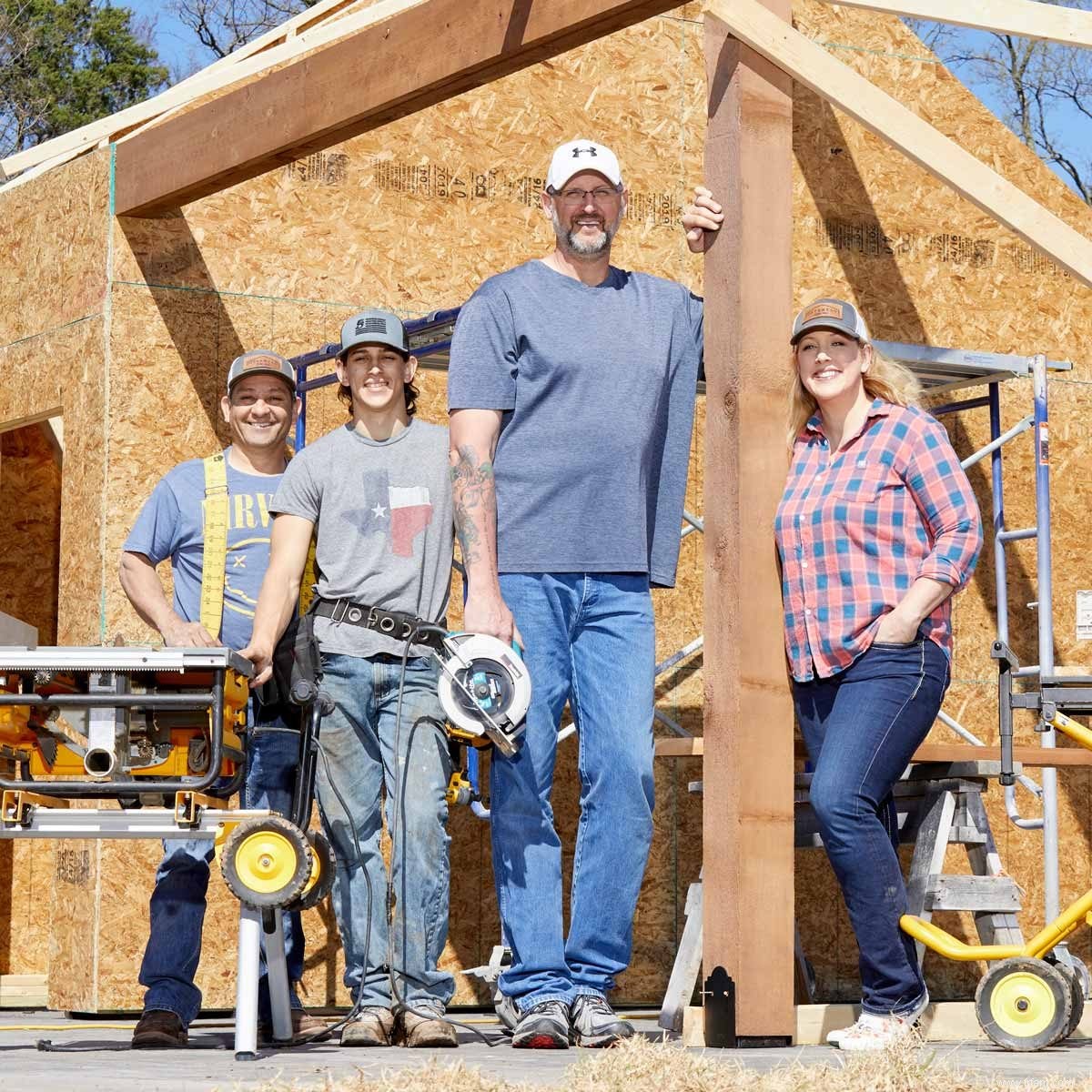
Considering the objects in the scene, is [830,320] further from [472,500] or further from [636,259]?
[636,259]

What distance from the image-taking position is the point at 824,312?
4289 mm

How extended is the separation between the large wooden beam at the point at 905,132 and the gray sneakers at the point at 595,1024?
6.49ft

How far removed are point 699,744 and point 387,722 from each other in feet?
4.64

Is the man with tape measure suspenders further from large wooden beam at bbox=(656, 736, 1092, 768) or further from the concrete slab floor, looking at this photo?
large wooden beam at bbox=(656, 736, 1092, 768)

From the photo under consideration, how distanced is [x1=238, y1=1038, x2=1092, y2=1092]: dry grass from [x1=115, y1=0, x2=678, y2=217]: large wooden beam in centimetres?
263

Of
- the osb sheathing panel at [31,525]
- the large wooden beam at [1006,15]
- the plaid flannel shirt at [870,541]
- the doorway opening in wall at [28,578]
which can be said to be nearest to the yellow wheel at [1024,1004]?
the plaid flannel shirt at [870,541]

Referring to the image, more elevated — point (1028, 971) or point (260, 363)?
point (260, 363)

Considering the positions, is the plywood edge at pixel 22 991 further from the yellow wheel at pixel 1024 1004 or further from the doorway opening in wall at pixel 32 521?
the yellow wheel at pixel 1024 1004

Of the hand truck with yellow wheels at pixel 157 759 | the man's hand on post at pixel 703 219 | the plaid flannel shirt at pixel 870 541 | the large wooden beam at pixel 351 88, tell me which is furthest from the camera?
the large wooden beam at pixel 351 88

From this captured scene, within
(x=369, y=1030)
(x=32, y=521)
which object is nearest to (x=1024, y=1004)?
(x=369, y=1030)

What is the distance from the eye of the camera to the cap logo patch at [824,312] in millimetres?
4277

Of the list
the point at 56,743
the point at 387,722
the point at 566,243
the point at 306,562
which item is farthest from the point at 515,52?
the point at 56,743

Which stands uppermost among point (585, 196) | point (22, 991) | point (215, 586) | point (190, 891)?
point (585, 196)

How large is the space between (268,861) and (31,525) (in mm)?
4841
